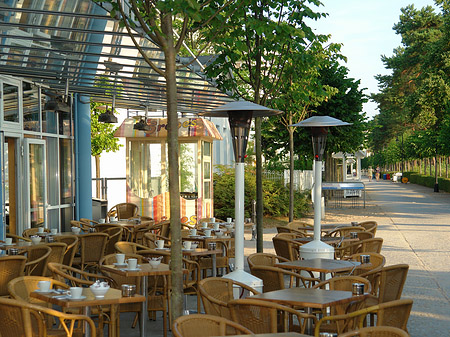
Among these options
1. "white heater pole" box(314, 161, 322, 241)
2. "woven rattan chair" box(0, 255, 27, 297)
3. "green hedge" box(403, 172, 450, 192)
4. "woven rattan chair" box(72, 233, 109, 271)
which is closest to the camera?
"woven rattan chair" box(0, 255, 27, 297)

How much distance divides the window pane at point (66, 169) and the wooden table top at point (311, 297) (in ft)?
34.6

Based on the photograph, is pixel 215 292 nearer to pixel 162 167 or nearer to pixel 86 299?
pixel 86 299

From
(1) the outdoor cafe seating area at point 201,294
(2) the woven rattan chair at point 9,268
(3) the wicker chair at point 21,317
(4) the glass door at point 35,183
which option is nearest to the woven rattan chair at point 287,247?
(1) the outdoor cafe seating area at point 201,294

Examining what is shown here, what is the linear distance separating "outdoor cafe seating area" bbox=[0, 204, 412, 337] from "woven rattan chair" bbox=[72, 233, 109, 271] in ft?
0.05

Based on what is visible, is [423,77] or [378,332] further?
[423,77]

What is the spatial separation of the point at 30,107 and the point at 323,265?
8121 mm

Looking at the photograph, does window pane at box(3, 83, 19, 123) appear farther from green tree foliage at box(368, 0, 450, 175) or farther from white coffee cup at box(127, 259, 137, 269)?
green tree foliage at box(368, 0, 450, 175)

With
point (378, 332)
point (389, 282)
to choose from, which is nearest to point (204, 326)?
point (378, 332)

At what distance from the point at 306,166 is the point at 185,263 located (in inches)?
1269

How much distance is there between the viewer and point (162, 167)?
19.7 m

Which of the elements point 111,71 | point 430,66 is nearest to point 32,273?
point 111,71

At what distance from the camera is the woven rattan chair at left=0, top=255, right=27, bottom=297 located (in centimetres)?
695

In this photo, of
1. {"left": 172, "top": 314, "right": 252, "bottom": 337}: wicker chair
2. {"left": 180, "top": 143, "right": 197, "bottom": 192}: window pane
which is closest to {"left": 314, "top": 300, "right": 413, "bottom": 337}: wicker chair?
{"left": 172, "top": 314, "right": 252, "bottom": 337}: wicker chair

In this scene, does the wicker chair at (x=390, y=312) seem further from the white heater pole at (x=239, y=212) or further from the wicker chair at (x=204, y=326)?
the white heater pole at (x=239, y=212)
